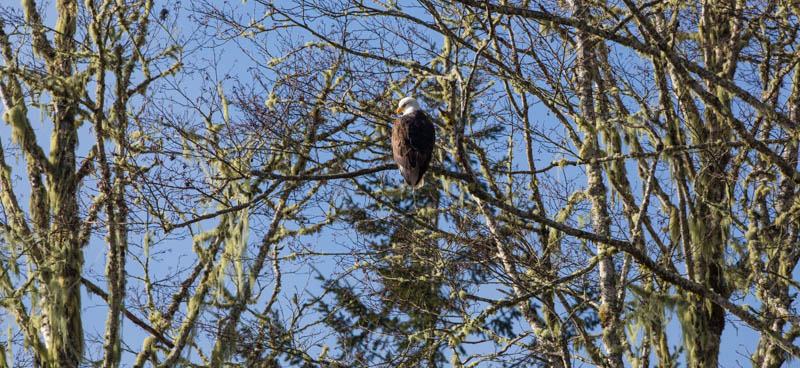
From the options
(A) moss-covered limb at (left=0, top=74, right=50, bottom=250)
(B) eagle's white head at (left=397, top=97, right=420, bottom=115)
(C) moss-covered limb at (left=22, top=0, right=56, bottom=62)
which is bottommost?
(B) eagle's white head at (left=397, top=97, right=420, bottom=115)

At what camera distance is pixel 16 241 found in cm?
802

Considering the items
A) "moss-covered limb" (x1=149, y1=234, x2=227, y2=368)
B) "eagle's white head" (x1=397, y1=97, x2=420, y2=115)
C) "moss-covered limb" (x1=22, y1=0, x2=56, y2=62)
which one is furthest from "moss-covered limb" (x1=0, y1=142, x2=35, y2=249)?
"eagle's white head" (x1=397, y1=97, x2=420, y2=115)

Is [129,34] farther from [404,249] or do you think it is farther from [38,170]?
[404,249]

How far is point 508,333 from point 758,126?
6311 millimetres

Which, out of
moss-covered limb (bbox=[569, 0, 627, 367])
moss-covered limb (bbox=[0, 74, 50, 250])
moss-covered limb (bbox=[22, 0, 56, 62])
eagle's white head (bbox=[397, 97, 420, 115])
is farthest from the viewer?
moss-covered limb (bbox=[22, 0, 56, 62])

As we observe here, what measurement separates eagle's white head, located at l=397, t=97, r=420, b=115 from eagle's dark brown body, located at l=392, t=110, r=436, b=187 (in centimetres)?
48

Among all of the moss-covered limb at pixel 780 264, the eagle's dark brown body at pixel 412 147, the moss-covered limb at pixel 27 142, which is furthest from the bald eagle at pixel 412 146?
the moss-covered limb at pixel 27 142

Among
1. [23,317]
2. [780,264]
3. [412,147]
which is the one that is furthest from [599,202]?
[23,317]

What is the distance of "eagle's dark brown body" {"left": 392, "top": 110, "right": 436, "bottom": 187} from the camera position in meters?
6.08

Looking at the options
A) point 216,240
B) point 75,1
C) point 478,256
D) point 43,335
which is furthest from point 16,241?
point 478,256

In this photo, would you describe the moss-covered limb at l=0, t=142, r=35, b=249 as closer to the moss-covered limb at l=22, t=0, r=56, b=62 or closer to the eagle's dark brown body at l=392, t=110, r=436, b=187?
the moss-covered limb at l=22, t=0, r=56, b=62

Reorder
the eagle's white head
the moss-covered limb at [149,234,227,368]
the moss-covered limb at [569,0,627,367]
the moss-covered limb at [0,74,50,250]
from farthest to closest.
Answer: the moss-covered limb at [0,74,50,250], the moss-covered limb at [149,234,227,368], the eagle's white head, the moss-covered limb at [569,0,627,367]

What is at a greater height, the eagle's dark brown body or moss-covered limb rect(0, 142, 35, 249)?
moss-covered limb rect(0, 142, 35, 249)

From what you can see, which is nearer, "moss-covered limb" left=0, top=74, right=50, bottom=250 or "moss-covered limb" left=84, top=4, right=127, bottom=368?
"moss-covered limb" left=84, top=4, right=127, bottom=368
